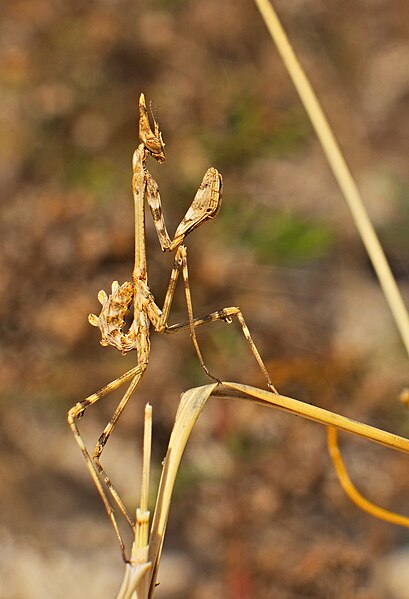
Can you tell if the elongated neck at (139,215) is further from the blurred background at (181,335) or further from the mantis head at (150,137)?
the blurred background at (181,335)

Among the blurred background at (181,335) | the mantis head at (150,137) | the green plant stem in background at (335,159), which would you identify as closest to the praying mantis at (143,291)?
the mantis head at (150,137)

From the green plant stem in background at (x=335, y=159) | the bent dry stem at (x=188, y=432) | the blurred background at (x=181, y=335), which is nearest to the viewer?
the bent dry stem at (x=188, y=432)

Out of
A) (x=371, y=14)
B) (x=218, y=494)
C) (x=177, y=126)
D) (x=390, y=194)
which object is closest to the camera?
(x=218, y=494)

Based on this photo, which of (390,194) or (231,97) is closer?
(231,97)

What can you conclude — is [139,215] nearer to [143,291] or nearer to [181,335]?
[143,291]

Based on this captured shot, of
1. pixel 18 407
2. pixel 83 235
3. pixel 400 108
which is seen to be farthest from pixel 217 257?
pixel 400 108

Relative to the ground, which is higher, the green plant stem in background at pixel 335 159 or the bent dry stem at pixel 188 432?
the green plant stem in background at pixel 335 159

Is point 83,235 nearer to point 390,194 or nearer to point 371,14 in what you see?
point 390,194
